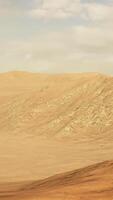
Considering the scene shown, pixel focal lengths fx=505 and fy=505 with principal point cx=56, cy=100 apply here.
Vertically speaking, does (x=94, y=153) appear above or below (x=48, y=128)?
below

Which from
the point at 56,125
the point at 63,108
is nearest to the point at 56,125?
the point at 56,125

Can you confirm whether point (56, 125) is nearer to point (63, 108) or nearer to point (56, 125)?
point (56, 125)

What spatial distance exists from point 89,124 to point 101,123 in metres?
1.23

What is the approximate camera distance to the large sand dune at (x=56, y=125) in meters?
30.5

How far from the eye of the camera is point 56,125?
169 feet

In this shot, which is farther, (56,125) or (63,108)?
(63,108)

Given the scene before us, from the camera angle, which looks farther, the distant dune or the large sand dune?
the distant dune

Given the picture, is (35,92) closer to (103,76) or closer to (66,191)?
(103,76)

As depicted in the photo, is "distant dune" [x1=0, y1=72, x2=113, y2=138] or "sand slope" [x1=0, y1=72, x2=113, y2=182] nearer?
"sand slope" [x1=0, y1=72, x2=113, y2=182]

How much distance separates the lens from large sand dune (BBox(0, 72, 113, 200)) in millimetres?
30506

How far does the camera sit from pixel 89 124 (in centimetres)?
5141

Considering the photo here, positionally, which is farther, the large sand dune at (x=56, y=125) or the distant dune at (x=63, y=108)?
the distant dune at (x=63, y=108)

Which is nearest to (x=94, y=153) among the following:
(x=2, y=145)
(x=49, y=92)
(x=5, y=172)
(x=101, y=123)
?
(x=2, y=145)

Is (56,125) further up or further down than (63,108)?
further down
